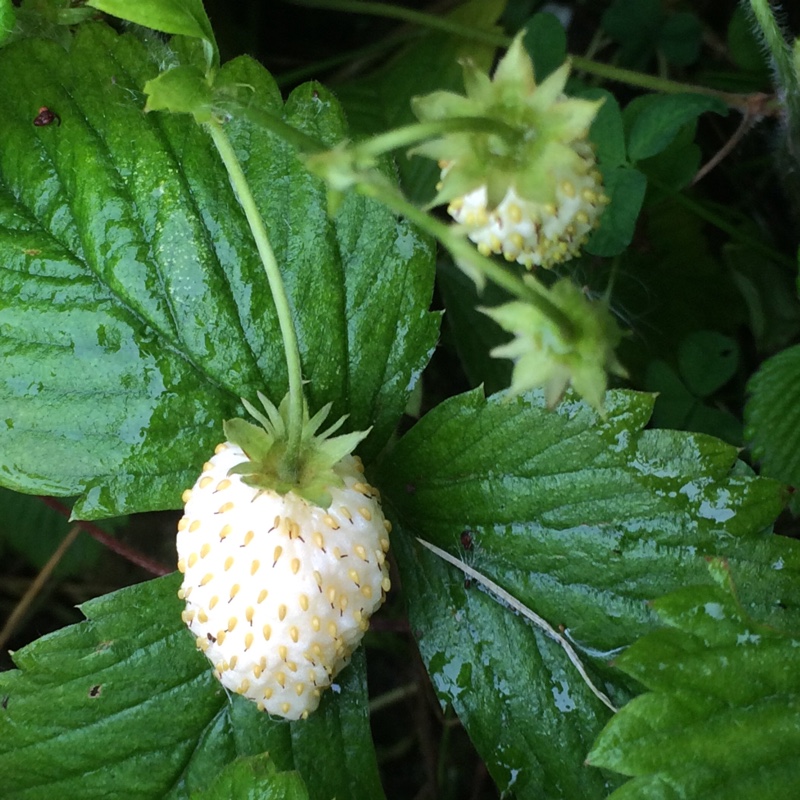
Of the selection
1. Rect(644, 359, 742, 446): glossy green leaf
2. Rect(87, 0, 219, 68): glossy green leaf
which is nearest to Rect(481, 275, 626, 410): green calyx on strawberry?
Rect(87, 0, 219, 68): glossy green leaf

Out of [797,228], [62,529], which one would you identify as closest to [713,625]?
[797,228]

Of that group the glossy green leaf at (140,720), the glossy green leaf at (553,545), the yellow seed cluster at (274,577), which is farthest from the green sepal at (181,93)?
the glossy green leaf at (140,720)

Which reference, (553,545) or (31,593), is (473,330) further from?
(31,593)

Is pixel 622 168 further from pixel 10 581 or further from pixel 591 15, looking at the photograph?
pixel 10 581

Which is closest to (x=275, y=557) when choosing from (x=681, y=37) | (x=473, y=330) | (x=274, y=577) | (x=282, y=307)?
(x=274, y=577)

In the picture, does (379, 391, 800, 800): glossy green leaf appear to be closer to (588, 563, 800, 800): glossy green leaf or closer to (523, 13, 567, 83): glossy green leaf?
(588, 563, 800, 800): glossy green leaf

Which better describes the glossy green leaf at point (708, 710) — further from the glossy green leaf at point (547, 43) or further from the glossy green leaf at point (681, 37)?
the glossy green leaf at point (681, 37)
